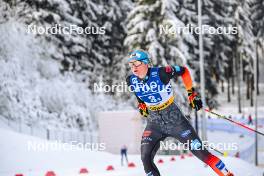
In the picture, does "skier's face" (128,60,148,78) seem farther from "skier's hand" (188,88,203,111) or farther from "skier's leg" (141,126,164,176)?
"skier's leg" (141,126,164,176)

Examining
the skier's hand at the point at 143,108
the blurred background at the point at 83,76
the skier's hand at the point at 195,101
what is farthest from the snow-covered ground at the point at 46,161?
the skier's hand at the point at 195,101

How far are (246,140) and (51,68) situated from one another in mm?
19898

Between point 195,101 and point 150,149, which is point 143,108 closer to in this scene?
point 150,149

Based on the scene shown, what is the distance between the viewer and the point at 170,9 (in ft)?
96.9

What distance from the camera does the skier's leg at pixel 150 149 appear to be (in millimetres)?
6434

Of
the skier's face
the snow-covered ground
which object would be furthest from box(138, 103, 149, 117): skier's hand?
the snow-covered ground

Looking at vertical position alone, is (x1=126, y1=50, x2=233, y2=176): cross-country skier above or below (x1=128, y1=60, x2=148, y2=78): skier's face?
below

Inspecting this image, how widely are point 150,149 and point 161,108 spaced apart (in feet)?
1.90

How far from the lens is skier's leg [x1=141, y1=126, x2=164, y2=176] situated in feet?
21.1
